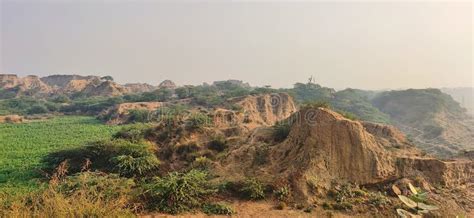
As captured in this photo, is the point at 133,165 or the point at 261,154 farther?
the point at 133,165

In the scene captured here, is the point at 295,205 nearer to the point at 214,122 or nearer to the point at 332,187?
the point at 332,187

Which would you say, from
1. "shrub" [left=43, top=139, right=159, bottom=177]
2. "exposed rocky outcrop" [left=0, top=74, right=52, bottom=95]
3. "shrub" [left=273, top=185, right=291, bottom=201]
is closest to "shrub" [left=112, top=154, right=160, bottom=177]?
"shrub" [left=43, top=139, right=159, bottom=177]

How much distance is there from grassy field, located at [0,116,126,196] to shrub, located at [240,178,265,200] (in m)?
7.18

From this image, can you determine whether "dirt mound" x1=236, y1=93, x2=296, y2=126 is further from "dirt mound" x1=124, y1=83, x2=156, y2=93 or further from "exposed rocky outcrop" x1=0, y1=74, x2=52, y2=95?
"dirt mound" x1=124, y1=83, x2=156, y2=93

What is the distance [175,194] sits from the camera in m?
10.0

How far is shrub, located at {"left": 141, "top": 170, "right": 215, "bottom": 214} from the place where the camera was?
9891 millimetres

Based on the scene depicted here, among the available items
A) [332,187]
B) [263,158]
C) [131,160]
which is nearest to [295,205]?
[332,187]

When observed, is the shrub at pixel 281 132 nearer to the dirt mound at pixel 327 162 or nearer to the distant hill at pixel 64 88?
the dirt mound at pixel 327 162

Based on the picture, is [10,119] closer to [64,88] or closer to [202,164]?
[202,164]

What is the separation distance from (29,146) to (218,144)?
601 inches

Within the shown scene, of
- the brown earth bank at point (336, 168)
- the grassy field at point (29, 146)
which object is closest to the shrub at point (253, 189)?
the brown earth bank at point (336, 168)

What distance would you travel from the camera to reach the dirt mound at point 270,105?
36062 millimetres

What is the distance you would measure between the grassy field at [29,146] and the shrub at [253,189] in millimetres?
7179

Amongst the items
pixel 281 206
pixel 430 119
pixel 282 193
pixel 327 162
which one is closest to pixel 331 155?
pixel 327 162
